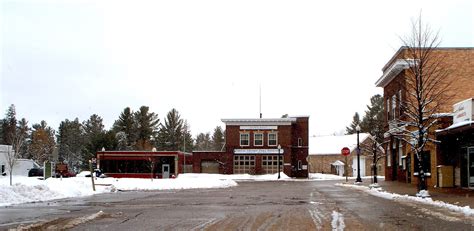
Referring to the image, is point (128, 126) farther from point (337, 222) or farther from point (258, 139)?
point (337, 222)

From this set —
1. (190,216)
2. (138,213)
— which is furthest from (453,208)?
(138,213)

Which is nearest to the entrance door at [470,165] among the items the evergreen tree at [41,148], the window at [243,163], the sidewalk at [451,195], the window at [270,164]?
the sidewalk at [451,195]

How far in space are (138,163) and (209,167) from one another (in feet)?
42.7

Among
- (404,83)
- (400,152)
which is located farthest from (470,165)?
(400,152)

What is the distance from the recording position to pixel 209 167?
7881 cm

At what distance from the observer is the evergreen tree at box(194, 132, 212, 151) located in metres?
150

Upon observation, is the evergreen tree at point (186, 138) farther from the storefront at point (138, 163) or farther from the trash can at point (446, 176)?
the trash can at point (446, 176)

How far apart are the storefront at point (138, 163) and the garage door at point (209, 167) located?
1023cm

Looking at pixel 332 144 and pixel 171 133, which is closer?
pixel 332 144

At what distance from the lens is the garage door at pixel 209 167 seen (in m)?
78.6

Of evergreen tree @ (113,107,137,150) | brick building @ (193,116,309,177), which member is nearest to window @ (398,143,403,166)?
brick building @ (193,116,309,177)

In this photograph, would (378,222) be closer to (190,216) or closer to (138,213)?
(190,216)

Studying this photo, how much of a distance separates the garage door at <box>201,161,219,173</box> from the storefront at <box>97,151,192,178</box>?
1023 cm

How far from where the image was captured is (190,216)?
14.8 m
